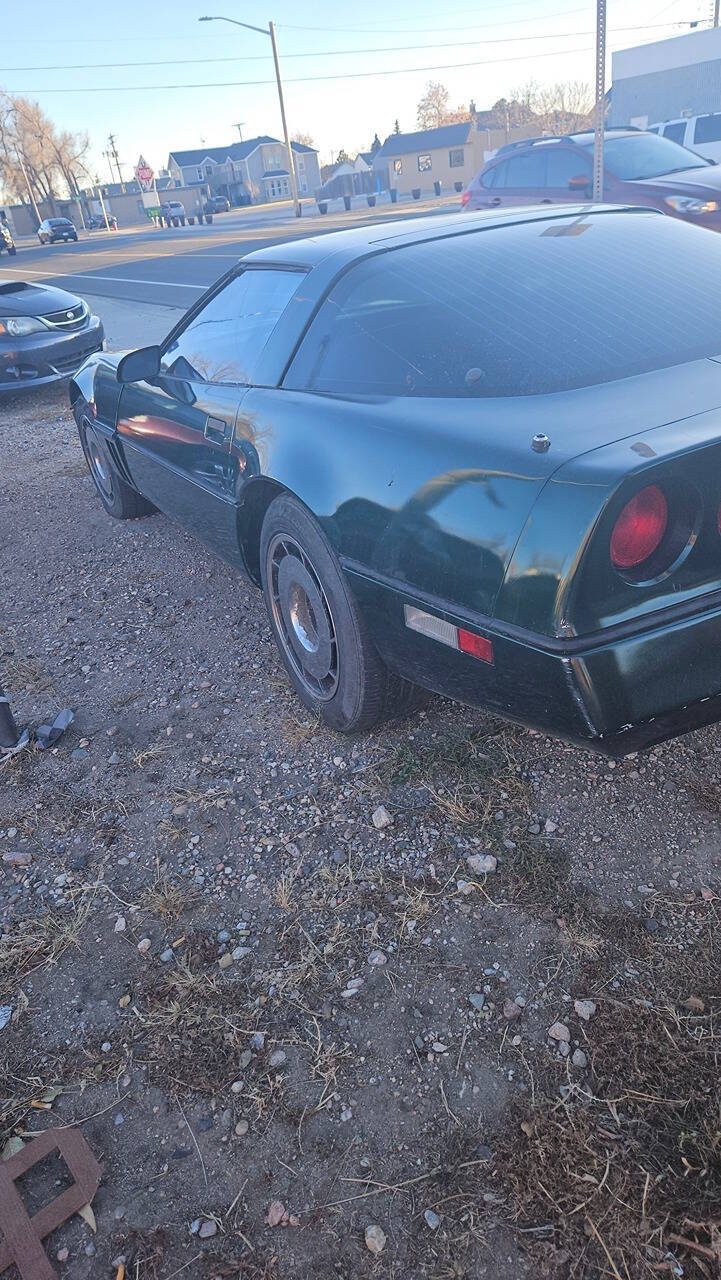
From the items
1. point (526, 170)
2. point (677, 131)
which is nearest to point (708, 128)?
point (677, 131)

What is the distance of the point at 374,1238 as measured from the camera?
1.50 metres

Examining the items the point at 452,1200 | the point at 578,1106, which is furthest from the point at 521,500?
the point at 452,1200

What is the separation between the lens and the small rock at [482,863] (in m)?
2.25

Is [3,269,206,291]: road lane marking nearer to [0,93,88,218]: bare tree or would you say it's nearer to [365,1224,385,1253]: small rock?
[365,1224,385,1253]: small rock

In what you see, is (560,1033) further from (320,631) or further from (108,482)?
(108,482)

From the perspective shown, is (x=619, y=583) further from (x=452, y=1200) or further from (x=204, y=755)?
(x=204, y=755)

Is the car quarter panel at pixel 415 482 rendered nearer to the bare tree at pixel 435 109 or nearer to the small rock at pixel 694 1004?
the small rock at pixel 694 1004

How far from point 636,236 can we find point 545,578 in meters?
1.66

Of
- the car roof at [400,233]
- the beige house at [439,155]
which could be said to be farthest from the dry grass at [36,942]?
the beige house at [439,155]

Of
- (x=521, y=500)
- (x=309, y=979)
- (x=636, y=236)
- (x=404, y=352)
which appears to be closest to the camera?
(x=521, y=500)

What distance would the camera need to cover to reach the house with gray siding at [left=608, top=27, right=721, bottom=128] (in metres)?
33.7

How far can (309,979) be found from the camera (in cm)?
202

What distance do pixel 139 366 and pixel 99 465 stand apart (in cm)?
147

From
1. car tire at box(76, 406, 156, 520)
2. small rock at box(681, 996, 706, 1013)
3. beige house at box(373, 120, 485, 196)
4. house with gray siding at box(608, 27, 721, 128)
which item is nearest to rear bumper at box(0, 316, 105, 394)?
car tire at box(76, 406, 156, 520)
